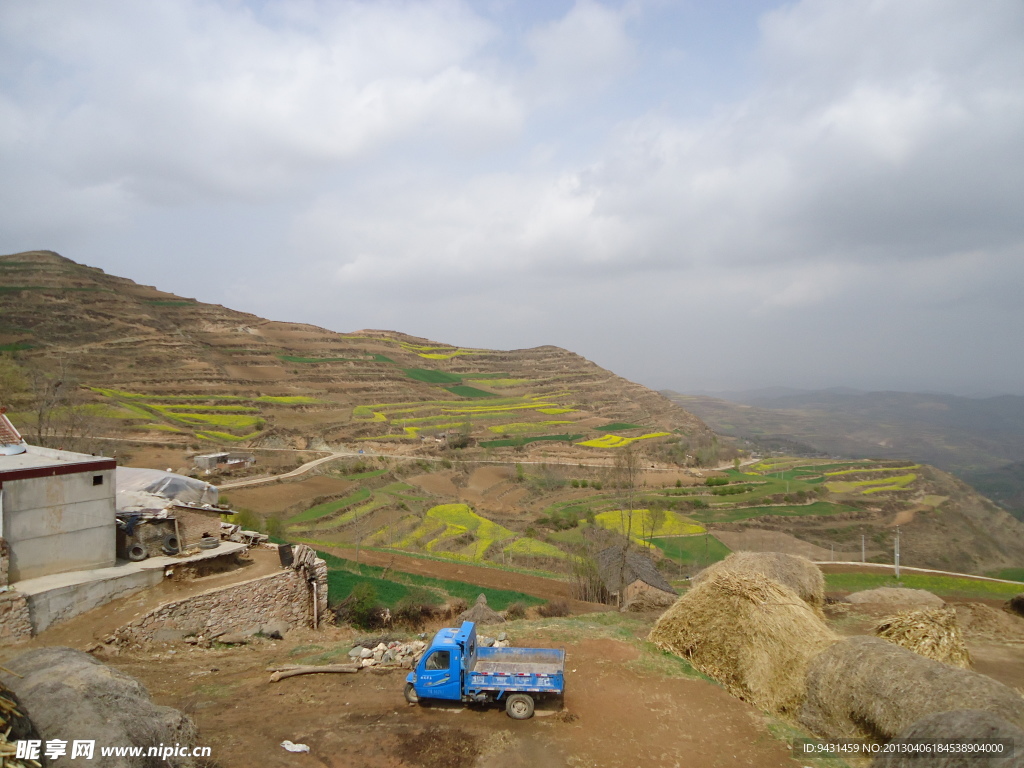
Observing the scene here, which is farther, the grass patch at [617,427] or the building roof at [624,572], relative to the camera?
the grass patch at [617,427]

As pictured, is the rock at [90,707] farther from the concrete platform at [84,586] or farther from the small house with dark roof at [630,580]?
the small house with dark roof at [630,580]

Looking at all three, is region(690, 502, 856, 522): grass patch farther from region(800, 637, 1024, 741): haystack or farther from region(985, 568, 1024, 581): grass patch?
region(800, 637, 1024, 741): haystack

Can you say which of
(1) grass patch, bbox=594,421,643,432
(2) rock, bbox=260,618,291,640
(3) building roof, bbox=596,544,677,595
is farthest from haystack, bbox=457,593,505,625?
(1) grass patch, bbox=594,421,643,432

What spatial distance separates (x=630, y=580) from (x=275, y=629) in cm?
1467

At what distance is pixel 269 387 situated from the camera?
74.9 meters

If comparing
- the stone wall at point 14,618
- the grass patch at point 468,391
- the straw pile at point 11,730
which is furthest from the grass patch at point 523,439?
the straw pile at point 11,730

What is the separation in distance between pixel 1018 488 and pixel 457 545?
11055cm

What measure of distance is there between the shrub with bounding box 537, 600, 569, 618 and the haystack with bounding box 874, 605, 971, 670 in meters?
11.0

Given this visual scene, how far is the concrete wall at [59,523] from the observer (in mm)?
13617

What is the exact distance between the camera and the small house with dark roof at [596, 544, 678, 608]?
22.2m

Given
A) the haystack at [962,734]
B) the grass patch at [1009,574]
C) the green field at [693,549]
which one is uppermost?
the haystack at [962,734]

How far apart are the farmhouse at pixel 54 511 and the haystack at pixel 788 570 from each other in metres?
16.6

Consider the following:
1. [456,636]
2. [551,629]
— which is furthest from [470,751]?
[551,629]

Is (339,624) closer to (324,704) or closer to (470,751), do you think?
(324,704)
